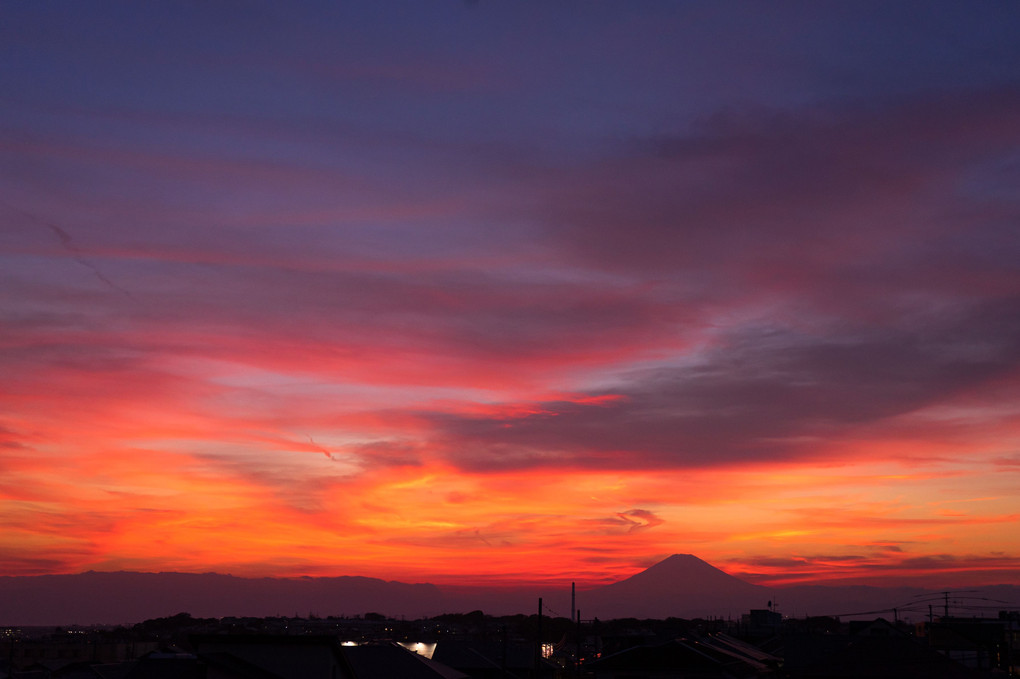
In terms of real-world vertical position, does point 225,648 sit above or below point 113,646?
above

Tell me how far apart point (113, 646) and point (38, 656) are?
14753 millimetres

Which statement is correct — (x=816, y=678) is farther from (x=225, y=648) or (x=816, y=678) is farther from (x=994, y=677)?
(x=225, y=648)

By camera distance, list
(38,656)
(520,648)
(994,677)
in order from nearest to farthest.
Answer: (994,677)
(520,648)
(38,656)

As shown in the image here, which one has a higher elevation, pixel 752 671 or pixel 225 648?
pixel 225 648

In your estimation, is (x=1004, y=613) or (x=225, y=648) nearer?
(x=225, y=648)

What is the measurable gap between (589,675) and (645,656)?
26.3 ft

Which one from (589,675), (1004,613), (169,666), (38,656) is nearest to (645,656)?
(589,675)

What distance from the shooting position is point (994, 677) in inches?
2354

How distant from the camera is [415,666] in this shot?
55031mm

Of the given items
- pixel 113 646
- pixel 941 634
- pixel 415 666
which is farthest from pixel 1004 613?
pixel 113 646

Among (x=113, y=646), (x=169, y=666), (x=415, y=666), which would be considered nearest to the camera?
(x=169, y=666)

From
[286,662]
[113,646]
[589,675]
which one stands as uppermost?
[286,662]

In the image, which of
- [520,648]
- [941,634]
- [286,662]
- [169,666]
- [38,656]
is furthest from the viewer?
[38,656]

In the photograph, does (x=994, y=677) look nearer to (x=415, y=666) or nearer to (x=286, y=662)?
(x=415, y=666)
